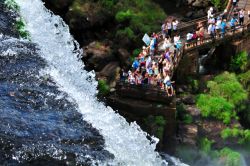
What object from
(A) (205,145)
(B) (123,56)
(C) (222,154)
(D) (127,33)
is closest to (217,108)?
(A) (205,145)

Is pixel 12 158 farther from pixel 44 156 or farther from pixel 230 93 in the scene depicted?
pixel 230 93

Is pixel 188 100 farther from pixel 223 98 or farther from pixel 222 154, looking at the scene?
pixel 222 154

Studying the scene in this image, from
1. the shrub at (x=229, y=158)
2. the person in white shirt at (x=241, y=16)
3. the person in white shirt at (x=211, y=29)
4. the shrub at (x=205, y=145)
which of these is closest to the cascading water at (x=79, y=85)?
the shrub at (x=205, y=145)

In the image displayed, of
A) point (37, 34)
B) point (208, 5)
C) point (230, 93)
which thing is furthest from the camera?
point (208, 5)

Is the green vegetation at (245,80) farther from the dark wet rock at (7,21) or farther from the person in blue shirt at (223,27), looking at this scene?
the dark wet rock at (7,21)

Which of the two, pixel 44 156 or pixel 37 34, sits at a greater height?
pixel 37 34

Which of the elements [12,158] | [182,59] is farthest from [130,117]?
[12,158]
